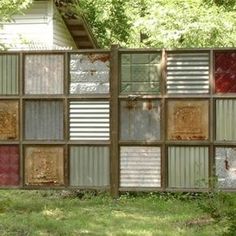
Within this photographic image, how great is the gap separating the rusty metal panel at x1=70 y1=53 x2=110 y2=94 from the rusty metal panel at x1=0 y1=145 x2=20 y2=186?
47.8 inches

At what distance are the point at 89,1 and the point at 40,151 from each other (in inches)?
560

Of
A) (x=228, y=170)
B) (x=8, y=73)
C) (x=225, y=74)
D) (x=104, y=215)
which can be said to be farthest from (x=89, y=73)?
(x=228, y=170)

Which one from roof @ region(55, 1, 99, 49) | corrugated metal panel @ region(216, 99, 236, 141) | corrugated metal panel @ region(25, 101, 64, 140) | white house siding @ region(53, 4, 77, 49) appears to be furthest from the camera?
roof @ region(55, 1, 99, 49)

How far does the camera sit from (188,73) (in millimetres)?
8734

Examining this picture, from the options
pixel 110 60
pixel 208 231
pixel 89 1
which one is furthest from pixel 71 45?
pixel 208 231

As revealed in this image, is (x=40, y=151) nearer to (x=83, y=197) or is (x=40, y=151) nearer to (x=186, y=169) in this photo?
(x=83, y=197)

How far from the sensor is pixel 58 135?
8.98 metres

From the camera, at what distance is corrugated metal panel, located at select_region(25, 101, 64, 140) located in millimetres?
8969

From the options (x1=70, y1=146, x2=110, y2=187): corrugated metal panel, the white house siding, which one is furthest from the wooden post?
the white house siding

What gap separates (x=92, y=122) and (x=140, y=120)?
2.24 ft

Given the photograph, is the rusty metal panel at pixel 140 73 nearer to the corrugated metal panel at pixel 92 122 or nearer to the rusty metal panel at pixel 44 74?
the corrugated metal panel at pixel 92 122

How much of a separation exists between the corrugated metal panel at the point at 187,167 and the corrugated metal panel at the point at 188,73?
2.71 feet

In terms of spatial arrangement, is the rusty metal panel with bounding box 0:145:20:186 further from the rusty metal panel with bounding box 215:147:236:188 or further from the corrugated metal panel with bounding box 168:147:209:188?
the rusty metal panel with bounding box 215:147:236:188

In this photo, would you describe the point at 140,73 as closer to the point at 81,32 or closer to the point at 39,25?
the point at 39,25
